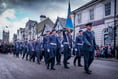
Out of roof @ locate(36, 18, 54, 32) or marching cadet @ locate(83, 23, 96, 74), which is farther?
roof @ locate(36, 18, 54, 32)

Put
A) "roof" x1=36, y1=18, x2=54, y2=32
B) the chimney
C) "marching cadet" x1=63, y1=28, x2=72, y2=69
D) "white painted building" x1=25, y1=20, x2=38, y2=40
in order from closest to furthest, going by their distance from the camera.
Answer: "marching cadet" x1=63, y1=28, x2=72, y2=69
"roof" x1=36, y1=18, x2=54, y2=32
the chimney
"white painted building" x1=25, y1=20, x2=38, y2=40

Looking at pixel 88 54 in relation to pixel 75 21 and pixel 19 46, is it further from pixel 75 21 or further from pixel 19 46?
pixel 75 21

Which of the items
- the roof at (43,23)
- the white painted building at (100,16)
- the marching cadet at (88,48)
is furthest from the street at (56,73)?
the roof at (43,23)

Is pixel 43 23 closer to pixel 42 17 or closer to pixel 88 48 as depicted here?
pixel 42 17

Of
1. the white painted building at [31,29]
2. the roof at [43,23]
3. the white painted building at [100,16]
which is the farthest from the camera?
the white painted building at [31,29]

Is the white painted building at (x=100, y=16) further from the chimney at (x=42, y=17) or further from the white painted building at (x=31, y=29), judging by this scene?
the white painted building at (x=31, y=29)

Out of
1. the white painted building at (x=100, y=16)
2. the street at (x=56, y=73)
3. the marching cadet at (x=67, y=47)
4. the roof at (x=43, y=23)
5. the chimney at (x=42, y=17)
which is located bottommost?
the street at (x=56, y=73)

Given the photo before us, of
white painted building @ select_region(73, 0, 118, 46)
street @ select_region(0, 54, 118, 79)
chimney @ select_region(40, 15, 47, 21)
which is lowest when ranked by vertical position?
street @ select_region(0, 54, 118, 79)

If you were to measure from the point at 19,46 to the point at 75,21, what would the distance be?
13536 millimetres

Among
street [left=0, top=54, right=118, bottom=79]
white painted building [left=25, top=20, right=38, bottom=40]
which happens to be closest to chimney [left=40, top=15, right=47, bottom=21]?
white painted building [left=25, top=20, right=38, bottom=40]

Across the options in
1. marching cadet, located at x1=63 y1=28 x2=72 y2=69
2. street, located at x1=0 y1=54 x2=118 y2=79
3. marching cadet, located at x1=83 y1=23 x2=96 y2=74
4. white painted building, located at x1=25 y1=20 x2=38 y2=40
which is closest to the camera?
street, located at x1=0 y1=54 x2=118 y2=79

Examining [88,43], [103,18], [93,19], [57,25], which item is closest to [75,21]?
[93,19]

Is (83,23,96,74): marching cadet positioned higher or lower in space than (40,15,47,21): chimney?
lower

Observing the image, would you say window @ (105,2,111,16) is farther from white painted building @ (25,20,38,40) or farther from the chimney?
white painted building @ (25,20,38,40)
